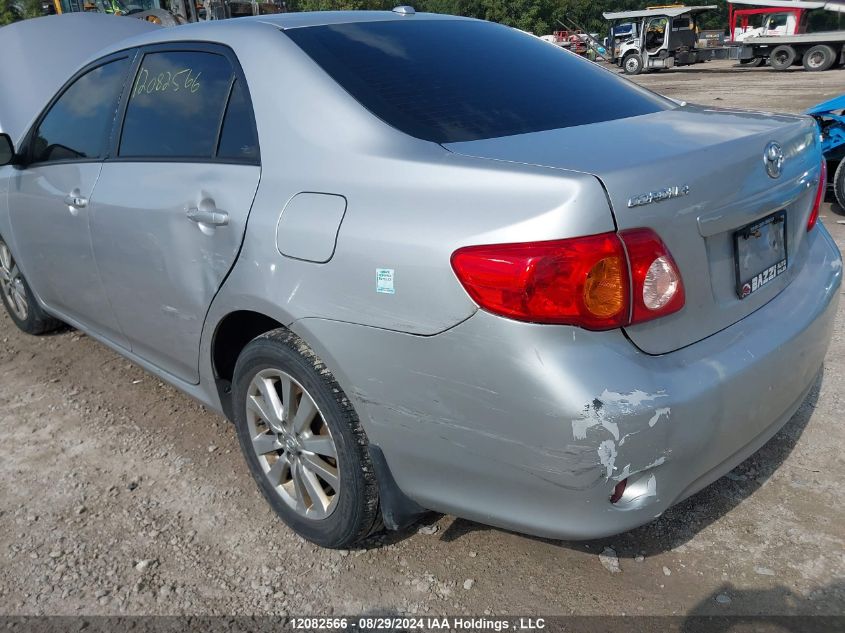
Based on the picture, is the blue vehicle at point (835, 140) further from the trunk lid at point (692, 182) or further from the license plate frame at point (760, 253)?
the license plate frame at point (760, 253)

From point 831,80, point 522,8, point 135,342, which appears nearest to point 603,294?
point 135,342

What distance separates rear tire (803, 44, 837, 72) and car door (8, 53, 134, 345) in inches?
1125

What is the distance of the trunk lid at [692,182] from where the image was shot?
1709mm

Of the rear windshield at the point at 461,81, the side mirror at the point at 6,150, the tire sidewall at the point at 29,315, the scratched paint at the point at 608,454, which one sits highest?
the rear windshield at the point at 461,81

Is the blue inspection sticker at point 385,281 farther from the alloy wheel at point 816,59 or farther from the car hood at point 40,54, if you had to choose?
the alloy wheel at point 816,59

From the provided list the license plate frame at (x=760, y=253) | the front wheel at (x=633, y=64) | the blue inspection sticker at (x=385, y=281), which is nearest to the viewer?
the blue inspection sticker at (x=385, y=281)

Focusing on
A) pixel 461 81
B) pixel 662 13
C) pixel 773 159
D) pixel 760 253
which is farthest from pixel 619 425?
pixel 662 13

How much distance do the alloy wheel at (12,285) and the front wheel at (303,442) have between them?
2525mm

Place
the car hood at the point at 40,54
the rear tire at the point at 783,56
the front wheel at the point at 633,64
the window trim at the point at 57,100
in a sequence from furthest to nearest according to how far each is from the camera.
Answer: the front wheel at the point at 633,64
the rear tire at the point at 783,56
the car hood at the point at 40,54
the window trim at the point at 57,100

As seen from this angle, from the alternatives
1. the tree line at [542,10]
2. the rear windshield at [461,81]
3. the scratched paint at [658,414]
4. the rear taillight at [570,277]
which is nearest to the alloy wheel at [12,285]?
the rear windshield at [461,81]

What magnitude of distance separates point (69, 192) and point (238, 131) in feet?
4.17

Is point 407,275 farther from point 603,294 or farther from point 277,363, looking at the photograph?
point 277,363

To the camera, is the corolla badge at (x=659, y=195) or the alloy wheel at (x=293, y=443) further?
the alloy wheel at (x=293, y=443)

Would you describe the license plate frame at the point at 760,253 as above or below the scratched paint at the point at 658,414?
above
